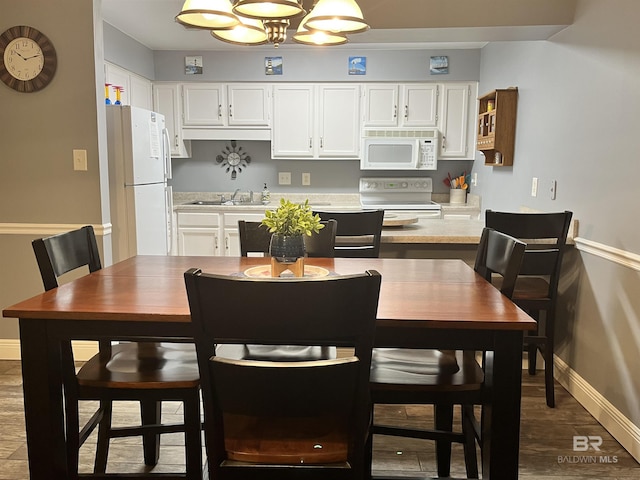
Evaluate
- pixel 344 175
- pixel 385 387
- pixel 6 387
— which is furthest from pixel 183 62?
pixel 385 387

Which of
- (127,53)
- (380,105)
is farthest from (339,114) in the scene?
(127,53)

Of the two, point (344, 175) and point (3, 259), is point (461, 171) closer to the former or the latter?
point (344, 175)

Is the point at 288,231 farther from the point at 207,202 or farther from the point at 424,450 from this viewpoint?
the point at 207,202

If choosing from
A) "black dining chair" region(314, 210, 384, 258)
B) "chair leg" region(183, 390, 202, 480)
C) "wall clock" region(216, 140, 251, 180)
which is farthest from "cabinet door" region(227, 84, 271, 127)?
"chair leg" region(183, 390, 202, 480)

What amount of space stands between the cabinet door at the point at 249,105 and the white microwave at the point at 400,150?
994mm

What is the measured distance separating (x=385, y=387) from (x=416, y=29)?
226cm

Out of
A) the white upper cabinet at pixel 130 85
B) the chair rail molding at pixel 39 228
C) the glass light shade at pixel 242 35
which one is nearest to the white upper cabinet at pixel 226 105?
Result: the white upper cabinet at pixel 130 85

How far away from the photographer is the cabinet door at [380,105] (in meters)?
5.16

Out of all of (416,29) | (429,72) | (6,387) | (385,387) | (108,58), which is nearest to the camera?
(385,387)

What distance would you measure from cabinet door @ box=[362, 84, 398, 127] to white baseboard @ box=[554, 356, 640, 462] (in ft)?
9.40

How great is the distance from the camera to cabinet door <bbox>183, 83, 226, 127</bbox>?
5.19m

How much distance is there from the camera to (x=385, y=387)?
5.24 feet

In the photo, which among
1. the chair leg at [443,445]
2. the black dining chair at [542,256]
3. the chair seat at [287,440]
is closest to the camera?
the chair seat at [287,440]

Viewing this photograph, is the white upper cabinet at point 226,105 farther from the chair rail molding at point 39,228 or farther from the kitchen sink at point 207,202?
the chair rail molding at point 39,228
